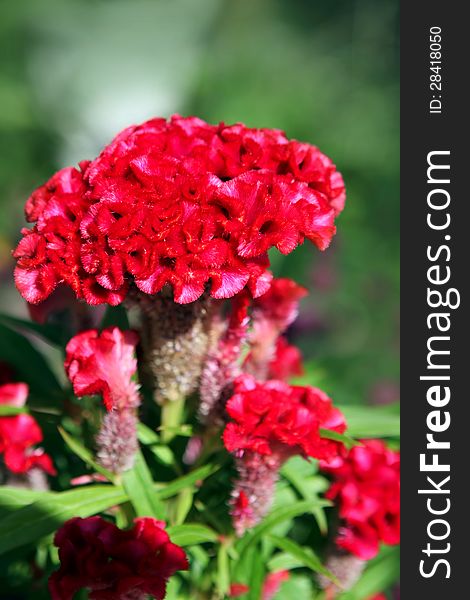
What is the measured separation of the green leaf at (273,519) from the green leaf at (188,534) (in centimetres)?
6

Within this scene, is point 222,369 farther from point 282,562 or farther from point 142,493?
point 282,562

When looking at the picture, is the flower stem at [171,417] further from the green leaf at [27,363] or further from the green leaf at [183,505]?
the green leaf at [27,363]

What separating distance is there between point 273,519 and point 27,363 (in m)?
0.47

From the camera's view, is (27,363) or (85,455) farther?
(27,363)

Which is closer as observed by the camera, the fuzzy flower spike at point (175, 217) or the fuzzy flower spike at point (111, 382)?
the fuzzy flower spike at point (175, 217)

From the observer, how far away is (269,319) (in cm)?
104

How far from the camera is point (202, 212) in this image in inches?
28.7

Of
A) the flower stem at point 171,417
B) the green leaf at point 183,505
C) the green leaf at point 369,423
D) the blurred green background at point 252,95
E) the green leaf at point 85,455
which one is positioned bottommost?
the green leaf at point 183,505

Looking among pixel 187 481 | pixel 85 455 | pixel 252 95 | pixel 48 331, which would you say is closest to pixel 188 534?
pixel 187 481

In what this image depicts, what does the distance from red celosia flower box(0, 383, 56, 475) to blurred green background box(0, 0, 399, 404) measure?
1.50 meters

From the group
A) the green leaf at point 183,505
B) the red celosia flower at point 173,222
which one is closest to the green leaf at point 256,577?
the green leaf at point 183,505

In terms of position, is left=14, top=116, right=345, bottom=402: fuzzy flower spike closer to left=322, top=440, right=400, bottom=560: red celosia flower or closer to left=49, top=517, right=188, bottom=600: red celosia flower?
left=49, top=517, right=188, bottom=600: red celosia flower

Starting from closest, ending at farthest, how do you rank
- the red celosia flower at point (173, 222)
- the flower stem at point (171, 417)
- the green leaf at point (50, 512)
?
the red celosia flower at point (173, 222), the green leaf at point (50, 512), the flower stem at point (171, 417)

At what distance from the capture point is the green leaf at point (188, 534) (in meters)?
0.89
